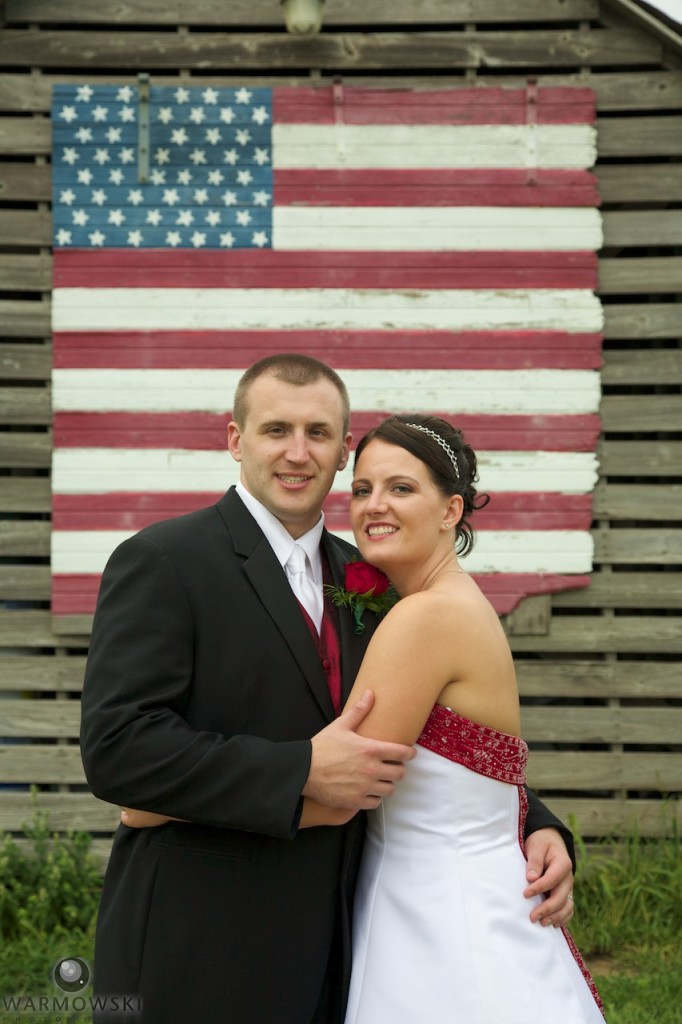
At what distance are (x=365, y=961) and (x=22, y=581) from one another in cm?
375

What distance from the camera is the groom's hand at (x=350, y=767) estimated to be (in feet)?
8.14

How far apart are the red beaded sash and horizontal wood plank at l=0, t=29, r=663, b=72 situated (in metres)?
4.44

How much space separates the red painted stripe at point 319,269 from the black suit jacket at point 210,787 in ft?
11.2

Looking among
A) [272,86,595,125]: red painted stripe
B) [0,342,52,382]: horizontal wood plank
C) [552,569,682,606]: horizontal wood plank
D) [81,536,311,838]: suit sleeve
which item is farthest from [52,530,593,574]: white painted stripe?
[81,536,311,838]: suit sleeve

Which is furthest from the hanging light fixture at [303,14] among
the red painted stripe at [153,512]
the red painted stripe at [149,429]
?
the red painted stripe at [153,512]

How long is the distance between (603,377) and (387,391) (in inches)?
48.9

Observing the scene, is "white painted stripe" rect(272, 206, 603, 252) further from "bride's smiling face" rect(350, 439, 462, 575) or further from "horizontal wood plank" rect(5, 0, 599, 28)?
"bride's smiling face" rect(350, 439, 462, 575)

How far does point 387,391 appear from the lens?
5938 millimetres

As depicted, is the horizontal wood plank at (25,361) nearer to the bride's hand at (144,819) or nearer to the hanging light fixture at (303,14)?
the hanging light fixture at (303,14)

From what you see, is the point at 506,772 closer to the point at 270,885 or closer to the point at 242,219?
the point at 270,885

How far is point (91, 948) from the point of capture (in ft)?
17.3

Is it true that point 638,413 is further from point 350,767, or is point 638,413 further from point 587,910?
point 350,767

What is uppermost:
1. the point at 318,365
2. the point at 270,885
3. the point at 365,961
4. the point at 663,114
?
the point at 663,114

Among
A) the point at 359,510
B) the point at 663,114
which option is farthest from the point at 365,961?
the point at 663,114
